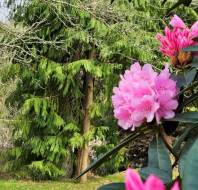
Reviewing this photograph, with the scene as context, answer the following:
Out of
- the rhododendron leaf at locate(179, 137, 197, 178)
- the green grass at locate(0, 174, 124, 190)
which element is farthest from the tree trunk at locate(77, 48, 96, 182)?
the rhododendron leaf at locate(179, 137, 197, 178)

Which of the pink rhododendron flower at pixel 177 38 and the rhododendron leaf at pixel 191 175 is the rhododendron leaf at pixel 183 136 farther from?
the rhododendron leaf at pixel 191 175

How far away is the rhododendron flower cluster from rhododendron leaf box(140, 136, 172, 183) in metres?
0.04

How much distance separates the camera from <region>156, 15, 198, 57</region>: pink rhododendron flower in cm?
106

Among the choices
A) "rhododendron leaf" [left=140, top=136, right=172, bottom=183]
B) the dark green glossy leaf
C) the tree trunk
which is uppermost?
the tree trunk

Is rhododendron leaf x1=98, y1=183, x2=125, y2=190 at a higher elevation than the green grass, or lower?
lower

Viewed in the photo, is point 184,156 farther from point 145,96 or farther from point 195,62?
point 195,62

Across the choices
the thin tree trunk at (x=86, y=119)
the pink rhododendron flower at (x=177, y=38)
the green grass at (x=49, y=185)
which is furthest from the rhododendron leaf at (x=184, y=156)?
the thin tree trunk at (x=86, y=119)

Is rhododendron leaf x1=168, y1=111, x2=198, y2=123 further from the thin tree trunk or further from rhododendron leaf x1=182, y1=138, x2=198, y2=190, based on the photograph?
the thin tree trunk

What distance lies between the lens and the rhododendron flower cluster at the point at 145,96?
0.88m

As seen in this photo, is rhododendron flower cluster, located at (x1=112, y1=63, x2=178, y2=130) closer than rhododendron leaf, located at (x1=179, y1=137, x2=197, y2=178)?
No

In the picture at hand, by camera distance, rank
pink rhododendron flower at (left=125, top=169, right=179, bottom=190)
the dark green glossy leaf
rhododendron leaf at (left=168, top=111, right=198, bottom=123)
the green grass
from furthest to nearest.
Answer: the green grass → the dark green glossy leaf → rhododendron leaf at (left=168, top=111, right=198, bottom=123) → pink rhododendron flower at (left=125, top=169, right=179, bottom=190)

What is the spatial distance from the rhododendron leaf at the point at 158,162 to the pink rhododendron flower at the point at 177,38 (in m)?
0.24

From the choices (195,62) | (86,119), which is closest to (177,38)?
(195,62)

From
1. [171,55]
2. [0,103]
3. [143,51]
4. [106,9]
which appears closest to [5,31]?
[106,9]
